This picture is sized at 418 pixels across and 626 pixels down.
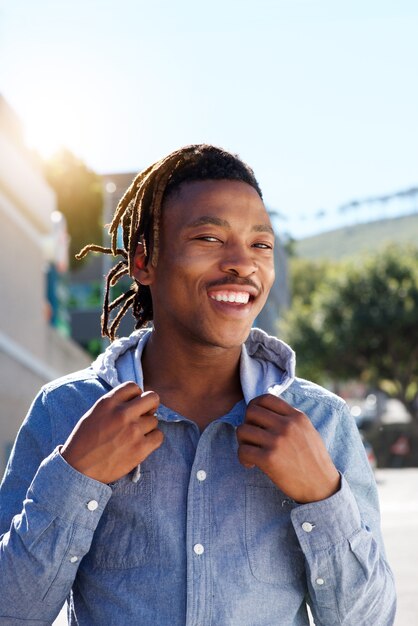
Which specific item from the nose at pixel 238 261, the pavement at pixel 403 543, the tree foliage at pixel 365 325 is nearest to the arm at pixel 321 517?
the nose at pixel 238 261

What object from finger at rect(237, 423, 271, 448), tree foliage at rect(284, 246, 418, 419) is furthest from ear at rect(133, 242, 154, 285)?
tree foliage at rect(284, 246, 418, 419)

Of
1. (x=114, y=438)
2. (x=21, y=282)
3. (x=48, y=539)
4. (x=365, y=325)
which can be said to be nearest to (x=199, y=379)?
(x=114, y=438)

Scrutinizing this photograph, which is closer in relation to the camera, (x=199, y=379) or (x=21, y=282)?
(x=199, y=379)

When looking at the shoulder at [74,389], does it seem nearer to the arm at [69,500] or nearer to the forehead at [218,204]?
the arm at [69,500]

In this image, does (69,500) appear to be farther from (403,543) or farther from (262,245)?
(403,543)

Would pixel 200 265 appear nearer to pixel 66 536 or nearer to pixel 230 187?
pixel 230 187

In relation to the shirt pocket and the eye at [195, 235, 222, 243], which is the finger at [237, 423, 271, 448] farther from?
the eye at [195, 235, 222, 243]

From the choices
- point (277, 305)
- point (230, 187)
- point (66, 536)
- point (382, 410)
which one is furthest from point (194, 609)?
point (382, 410)

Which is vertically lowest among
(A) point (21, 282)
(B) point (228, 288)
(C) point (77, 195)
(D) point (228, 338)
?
(C) point (77, 195)

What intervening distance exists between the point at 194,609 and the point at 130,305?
0.88 meters

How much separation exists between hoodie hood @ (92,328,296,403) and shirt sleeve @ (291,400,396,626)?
0.91ft

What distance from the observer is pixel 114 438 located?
6.67 ft

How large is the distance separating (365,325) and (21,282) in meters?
22.2

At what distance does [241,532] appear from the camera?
6.92 feet
